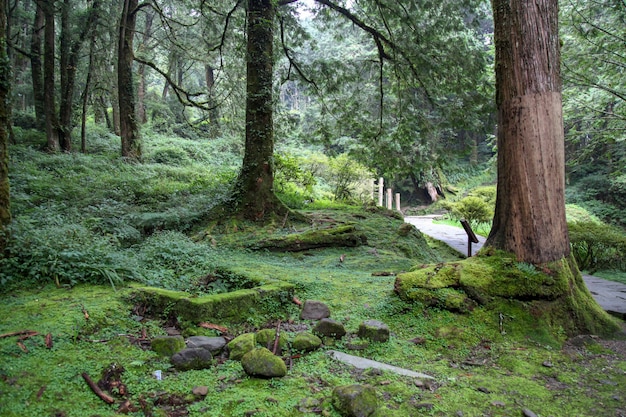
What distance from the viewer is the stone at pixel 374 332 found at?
11.5 feet

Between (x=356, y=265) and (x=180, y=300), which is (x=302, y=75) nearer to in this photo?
Answer: (x=356, y=265)

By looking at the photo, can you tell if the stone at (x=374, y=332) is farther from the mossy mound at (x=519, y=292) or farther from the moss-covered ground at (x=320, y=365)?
the mossy mound at (x=519, y=292)

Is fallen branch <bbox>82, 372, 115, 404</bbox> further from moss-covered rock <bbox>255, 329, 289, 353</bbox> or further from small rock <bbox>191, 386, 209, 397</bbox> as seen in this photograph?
moss-covered rock <bbox>255, 329, 289, 353</bbox>

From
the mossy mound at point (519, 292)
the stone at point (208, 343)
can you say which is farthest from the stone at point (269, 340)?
the mossy mound at point (519, 292)

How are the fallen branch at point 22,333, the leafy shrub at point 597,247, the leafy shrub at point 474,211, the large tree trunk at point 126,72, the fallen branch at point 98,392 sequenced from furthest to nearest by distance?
the leafy shrub at point 474,211, the large tree trunk at point 126,72, the leafy shrub at point 597,247, the fallen branch at point 22,333, the fallen branch at point 98,392

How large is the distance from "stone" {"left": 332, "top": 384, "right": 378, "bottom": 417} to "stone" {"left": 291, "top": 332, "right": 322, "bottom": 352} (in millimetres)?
840

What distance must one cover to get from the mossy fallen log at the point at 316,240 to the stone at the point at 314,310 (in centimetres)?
286

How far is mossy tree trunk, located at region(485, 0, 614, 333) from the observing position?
4090 millimetres

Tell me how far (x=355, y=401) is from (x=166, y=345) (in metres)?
1.47

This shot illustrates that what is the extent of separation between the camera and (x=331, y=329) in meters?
3.57

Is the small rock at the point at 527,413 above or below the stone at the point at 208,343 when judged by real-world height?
below

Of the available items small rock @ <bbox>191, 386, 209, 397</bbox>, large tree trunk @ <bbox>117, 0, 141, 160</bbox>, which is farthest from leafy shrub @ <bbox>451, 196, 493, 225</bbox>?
small rock @ <bbox>191, 386, 209, 397</bbox>

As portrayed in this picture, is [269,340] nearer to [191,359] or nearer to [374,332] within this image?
[191,359]

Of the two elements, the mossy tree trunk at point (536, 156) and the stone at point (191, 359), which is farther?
the mossy tree trunk at point (536, 156)
